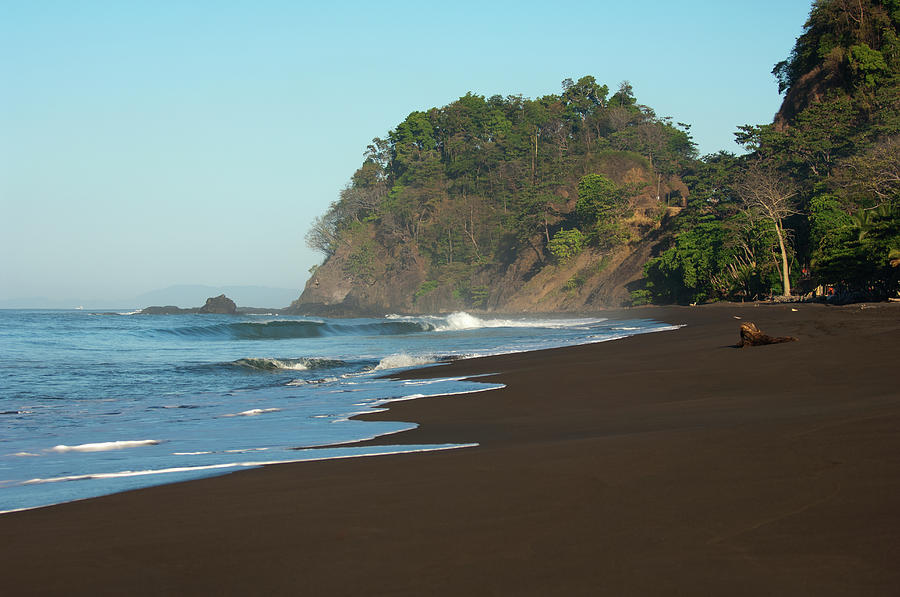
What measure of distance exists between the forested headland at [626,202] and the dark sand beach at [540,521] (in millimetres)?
20696

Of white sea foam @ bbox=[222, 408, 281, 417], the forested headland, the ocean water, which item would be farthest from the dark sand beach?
the forested headland

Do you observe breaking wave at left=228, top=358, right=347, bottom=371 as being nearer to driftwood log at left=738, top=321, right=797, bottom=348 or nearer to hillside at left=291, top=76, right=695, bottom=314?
driftwood log at left=738, top=321, right=797, bottom=348

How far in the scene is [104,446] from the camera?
23.3 ft

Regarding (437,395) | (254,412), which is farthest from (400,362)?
(254,412)

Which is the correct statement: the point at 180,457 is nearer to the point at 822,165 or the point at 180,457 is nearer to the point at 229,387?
the point at 229,387

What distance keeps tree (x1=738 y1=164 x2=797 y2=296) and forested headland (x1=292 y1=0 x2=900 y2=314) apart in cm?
15

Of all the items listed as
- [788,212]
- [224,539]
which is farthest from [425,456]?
[788,212]

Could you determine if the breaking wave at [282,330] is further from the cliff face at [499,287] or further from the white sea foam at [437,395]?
the cliff face at [499,287]

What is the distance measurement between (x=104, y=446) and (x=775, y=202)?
37812 millimetres

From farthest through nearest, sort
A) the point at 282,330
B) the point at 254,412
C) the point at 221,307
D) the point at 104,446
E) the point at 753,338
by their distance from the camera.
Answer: the point at 221,307
the point at 282,330
the point at 753,338
the point at 254,412
the point at 104,446

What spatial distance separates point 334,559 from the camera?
9.37 ft

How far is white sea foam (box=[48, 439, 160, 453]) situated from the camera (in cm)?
697

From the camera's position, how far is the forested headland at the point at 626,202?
38.0 meters

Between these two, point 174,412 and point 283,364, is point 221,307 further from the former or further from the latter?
point 174,412
